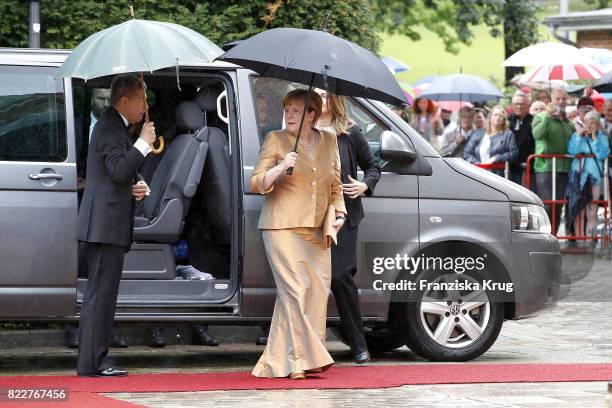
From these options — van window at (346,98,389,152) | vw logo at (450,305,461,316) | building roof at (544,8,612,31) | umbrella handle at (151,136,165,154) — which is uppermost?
building roof at (544,8,612,31)

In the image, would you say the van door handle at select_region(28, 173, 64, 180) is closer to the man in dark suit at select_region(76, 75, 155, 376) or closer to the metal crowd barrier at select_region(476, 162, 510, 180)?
the man in dark suit at select_region(76, 75, 155, 376)

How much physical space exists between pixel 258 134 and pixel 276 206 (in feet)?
2.17

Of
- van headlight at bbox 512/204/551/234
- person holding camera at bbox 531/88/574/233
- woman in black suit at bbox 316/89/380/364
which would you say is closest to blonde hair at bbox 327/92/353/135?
woman in black suit at bbox 316/89/380/364

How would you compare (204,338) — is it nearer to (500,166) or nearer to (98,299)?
(98,299)

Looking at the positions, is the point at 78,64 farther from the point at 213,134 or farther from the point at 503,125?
the point at 503,125

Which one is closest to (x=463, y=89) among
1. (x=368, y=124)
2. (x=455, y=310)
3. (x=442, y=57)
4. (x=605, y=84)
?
(x=605, y=84)

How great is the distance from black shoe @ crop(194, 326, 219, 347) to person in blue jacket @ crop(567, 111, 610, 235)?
9.02 m

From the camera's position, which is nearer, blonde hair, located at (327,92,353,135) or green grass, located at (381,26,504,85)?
blonde hair, located at (327,92,353,135)

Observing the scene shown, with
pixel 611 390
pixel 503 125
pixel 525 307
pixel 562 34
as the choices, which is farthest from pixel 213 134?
pixel 562 34

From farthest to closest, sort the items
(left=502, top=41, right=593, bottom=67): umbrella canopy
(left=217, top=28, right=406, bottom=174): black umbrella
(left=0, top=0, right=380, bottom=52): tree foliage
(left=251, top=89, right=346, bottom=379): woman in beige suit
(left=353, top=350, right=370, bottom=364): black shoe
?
(left=502, top=41, right=593, bottom=67): umbrella canopy
(left=0, top=0, right=380, bottom=52): tree foliage
(left=353, top=350, right=370, bottom=364): black shoe
(left=251, top=89, right=346, bottom=379): woman in beige suit
(left=217, top=28, right=406, bottom=174): black umbrella

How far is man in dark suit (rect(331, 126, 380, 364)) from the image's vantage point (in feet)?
31.7

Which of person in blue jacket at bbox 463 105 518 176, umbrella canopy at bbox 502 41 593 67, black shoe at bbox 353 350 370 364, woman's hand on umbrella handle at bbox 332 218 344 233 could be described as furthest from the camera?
umbrella canopy at bbox 502 41 593 67

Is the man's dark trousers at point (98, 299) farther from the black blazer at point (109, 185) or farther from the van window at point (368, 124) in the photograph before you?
the van window at point (368, 124)

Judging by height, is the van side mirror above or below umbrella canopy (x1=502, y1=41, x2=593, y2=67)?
below
